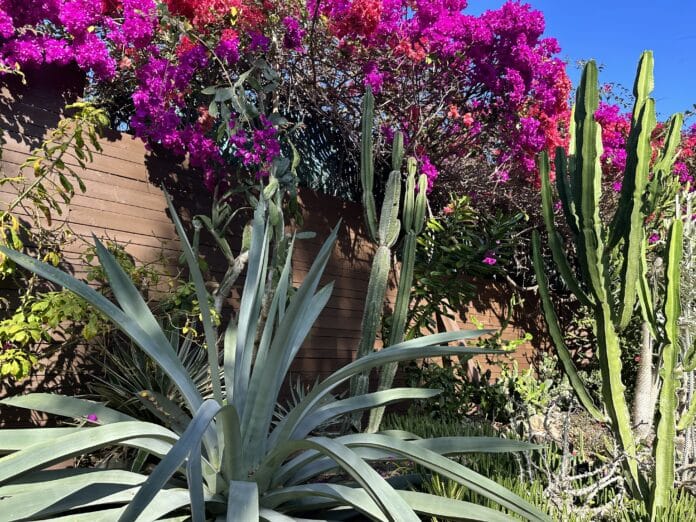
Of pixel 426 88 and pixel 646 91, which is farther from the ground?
pixel 426 88

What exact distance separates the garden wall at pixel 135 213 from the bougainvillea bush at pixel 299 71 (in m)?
0.16

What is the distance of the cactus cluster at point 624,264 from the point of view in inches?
86.0

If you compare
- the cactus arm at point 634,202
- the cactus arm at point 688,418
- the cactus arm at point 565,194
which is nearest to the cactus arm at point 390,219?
the cactus arm at point 565,194

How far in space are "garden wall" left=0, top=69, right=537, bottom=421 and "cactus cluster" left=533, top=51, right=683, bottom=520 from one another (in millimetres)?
1682

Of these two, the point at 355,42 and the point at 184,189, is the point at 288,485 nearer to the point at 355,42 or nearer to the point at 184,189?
the point at 184,189

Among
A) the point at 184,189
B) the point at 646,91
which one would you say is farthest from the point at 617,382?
the point at 184,189

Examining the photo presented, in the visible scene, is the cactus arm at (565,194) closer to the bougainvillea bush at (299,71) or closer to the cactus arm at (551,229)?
the cactus arm at (551,229)

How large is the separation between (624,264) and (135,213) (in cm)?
242

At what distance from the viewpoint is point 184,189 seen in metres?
3.38

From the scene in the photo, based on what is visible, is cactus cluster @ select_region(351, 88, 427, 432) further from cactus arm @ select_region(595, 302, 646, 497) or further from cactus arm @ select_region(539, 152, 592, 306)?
cactus arm @ select_region(595, 302, 646, 497)

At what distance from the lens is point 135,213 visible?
308cm

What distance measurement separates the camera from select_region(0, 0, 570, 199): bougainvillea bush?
2914 millimetres

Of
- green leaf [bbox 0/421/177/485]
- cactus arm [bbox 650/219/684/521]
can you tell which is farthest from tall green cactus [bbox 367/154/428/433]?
green leaf [bbox 0/421/177/485]

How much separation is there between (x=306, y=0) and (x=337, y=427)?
104 inches
